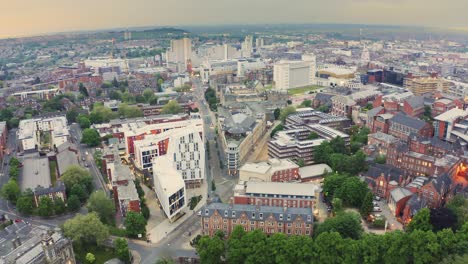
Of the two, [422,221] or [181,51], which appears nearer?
[422,221]

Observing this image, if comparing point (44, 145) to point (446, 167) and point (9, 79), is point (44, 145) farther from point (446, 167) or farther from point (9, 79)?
point (9, 79)

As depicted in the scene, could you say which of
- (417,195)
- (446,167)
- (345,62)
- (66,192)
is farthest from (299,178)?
(345,62)

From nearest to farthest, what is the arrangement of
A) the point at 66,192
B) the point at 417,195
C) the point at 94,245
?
the point at 94,245
the point at 417,195
the point at 66,192

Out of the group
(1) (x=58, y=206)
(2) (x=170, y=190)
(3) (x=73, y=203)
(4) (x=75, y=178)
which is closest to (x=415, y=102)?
(2) (x=170, y=190)

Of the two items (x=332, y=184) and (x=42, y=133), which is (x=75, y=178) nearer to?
(x=42, y=133)

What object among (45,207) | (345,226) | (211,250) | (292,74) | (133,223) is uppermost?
(292,74)

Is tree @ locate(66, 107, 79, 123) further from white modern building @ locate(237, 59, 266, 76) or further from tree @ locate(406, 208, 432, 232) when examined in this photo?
tree @ locate(406, 208, 432, 232)

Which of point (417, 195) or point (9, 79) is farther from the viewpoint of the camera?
point (9, 79)
